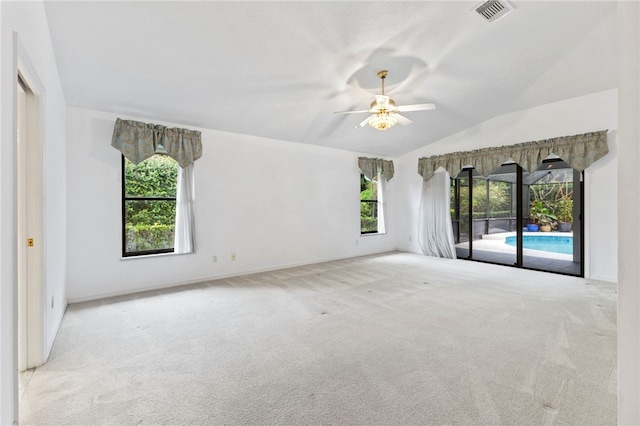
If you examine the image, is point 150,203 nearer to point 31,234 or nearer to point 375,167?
point 31,234

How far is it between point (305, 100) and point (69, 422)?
4.10 meters

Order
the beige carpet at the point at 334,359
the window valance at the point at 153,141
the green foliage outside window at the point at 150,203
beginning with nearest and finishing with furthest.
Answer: the beige carpet at the point at 334,359 → the window valance at the point at 153,141 → the green foliage outside window at the point at 150,203

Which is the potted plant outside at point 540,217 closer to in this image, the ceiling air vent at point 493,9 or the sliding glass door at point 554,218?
the sliding glass door at point 554,218

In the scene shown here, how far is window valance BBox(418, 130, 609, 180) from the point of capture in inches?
182

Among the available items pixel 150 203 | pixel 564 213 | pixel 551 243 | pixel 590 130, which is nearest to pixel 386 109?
pixel 150 203

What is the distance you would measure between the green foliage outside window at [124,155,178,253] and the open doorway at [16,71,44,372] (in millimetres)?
2028

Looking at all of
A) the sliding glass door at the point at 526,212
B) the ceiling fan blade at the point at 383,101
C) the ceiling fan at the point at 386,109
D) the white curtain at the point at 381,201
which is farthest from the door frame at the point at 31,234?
the sliding glass door at the point at 526,212

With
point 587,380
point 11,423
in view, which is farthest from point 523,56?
point 11,423

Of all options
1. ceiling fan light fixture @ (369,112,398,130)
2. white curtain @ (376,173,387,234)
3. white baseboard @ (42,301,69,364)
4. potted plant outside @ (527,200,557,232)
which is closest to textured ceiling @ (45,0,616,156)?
ceiling fan light fixture @ (369,112,398,130)

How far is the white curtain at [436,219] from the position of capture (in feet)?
21.8

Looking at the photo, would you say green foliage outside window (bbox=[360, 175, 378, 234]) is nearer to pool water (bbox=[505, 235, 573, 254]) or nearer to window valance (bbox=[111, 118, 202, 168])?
pool water (bbox=[505, 235, 573, 254])

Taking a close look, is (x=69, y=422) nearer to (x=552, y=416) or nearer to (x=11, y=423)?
(x=11, y=423)

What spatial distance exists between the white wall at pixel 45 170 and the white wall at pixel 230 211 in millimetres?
398

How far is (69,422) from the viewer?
5.50 feet
